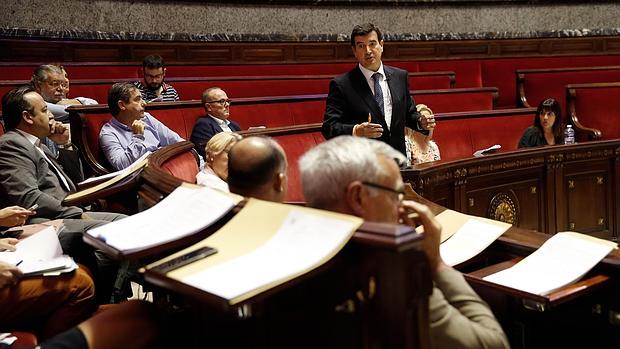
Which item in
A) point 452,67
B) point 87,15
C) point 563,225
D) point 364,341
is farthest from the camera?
point 452,67

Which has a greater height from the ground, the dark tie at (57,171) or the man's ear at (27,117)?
the man's ear at (27,117)

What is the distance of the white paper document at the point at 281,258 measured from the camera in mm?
495

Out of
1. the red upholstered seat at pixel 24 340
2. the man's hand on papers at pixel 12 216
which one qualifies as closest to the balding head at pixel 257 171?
the red upholstered seat at pixel 24 340

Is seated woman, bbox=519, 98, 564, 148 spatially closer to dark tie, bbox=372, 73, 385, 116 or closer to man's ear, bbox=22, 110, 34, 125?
dark tie, bbox=372, 73, 385, 116

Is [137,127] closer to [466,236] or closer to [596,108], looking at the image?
[466,236]

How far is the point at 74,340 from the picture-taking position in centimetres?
63

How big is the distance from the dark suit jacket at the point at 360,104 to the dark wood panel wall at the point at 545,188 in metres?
0.23

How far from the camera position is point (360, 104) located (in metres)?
1.77

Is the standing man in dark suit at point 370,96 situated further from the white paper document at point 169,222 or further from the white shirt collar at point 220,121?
the white paper document at point 169,222

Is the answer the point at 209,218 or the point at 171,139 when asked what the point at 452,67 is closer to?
the point at 171,139

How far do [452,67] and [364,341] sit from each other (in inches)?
138

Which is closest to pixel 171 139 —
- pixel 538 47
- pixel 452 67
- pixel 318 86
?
pixel 318 86

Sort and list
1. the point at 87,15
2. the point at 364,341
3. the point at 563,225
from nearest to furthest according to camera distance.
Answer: the point at 364,341, the point at 563,225, the point at 87,15

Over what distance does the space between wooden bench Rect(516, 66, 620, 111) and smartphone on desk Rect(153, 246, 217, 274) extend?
3.10 meters
